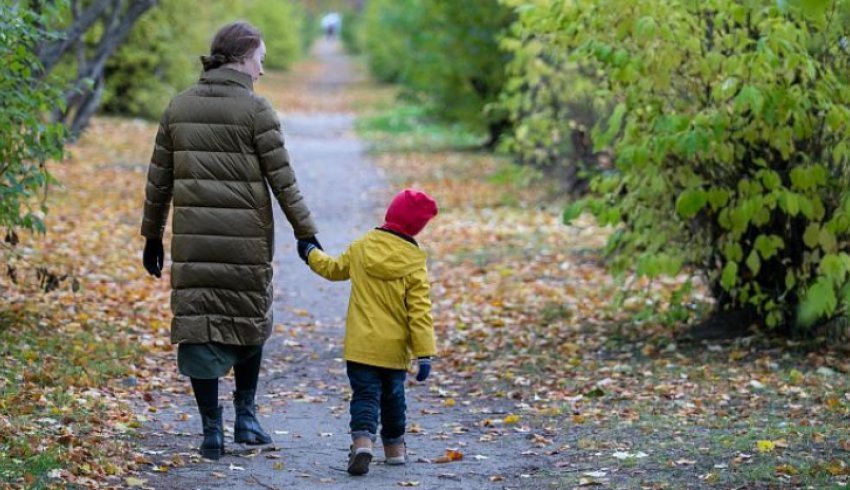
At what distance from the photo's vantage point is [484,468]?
5902 mm

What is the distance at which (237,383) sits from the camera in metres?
6.01

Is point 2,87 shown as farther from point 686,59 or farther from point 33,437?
point 686,59

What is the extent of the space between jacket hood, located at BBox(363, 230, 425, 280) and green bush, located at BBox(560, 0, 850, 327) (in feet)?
7.84

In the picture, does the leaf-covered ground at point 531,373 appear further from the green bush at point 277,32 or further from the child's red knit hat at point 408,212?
the green bush at point 277,32

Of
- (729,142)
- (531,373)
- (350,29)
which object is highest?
(350,29)

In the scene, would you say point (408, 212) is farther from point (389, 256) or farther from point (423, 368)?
point (423, 368)

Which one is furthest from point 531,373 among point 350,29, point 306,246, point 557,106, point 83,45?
point 350,29

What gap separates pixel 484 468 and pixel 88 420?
75.7 inches

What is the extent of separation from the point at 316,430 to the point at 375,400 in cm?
114

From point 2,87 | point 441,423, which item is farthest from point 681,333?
point 2,87

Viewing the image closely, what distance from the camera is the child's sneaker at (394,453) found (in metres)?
5.87

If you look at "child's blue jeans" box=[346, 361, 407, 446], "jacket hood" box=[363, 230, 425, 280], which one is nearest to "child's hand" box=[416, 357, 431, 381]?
"child's blue jeans" box=[346, 361, 407, 446]

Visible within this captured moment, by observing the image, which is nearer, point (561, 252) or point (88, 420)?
point (88, 420)

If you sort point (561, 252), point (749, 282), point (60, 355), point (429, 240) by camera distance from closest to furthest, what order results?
point (60, 355) → point (749, 282) → point (561, 252) → point (429, 240)
